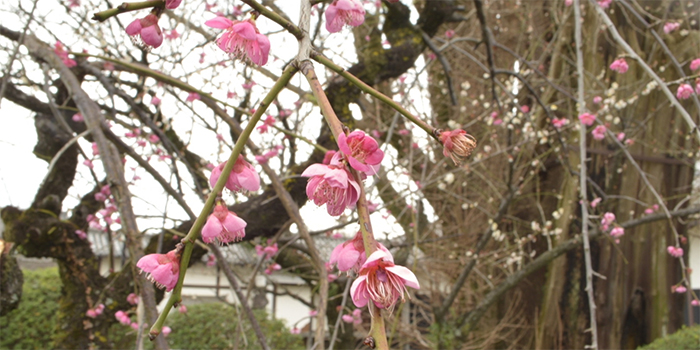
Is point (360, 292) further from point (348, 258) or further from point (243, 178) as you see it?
point (243, 178)

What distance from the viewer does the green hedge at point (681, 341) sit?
15.1 feet

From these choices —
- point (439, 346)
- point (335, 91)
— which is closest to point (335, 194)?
point (335, 91)

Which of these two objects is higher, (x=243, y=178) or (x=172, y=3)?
(x=172, y=3)

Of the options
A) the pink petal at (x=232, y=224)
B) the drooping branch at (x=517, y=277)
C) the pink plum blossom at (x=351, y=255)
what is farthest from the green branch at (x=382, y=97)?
the drooping branch at (x=517, y=277)

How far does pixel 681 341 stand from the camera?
4.69 metres

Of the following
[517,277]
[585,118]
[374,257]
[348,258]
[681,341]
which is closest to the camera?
[374,257]

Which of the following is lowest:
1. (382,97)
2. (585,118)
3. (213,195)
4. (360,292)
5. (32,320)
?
(32,320)

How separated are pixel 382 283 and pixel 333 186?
11cm

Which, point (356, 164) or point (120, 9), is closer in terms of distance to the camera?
point (356, 164)

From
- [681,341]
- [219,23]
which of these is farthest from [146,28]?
[681,341]

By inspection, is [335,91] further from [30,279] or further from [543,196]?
[30,279]

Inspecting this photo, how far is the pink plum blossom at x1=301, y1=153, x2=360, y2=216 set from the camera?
56cm

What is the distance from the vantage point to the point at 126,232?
1.47 meters

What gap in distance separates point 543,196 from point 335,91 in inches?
162
